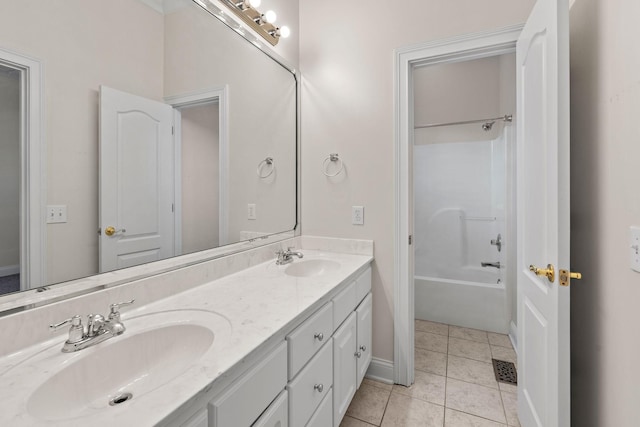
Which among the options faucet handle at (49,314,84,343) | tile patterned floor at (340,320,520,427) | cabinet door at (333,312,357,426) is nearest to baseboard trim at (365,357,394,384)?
tile patterned floor at (340,320,520,427)

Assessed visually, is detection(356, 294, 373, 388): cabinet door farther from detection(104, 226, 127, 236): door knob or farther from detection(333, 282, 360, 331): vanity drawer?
detection(104, 226, 127, 236): door knob

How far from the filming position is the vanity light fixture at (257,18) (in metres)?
1.53

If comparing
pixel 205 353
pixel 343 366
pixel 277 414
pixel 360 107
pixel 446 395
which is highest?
pixel 360 107

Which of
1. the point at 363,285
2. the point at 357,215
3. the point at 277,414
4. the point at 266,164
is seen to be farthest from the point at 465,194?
the point at 277,414

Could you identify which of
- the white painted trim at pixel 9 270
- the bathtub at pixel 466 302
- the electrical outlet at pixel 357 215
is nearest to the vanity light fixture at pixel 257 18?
the electrical outlet at pixel 357 215

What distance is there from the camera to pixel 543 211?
1.15m

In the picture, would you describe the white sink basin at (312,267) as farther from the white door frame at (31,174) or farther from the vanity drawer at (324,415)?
the white door frame at (31,174)

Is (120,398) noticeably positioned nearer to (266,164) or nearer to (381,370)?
(266,164)

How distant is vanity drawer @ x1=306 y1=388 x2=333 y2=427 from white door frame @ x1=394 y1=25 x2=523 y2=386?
75cm

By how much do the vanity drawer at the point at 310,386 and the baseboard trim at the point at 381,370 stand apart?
2.50 feet

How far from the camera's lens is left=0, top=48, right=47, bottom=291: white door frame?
81 cm

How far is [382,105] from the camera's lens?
188 centimetres

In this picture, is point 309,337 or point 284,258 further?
point 284,258

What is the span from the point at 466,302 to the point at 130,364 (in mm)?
2682
